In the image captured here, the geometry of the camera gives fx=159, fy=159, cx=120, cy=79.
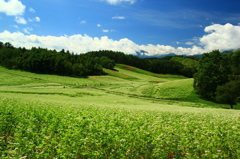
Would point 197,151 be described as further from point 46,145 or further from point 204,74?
point 204,74

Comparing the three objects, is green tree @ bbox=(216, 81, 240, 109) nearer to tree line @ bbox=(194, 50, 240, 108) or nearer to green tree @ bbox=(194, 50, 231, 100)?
tree line @ bbox=(194, 50, 240, 108)

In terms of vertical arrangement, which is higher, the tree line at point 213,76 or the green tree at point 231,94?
the tree line at point 213,76

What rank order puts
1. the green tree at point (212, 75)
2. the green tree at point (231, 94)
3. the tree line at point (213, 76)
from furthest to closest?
the green tree at point (212, 75), the tree line at point (213, 76), the green tree at point (231, 94)

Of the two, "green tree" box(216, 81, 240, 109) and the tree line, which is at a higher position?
the tree line

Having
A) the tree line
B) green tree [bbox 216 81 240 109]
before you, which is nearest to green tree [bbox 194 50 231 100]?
the tree line

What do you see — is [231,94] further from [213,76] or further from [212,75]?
[212,75]

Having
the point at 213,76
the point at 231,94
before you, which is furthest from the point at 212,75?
the point at 231,94

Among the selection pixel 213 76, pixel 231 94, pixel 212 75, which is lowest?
pixel 231 94

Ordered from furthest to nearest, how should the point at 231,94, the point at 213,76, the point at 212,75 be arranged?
the point at 212,75
the point at 213,76
the point at 231,94

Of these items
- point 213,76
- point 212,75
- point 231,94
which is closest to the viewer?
point 231,94

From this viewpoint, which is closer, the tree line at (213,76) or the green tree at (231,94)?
the green tree at (231,94)

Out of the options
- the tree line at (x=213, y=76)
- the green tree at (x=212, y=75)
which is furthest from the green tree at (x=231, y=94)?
the green tree at (x=212, y=75)

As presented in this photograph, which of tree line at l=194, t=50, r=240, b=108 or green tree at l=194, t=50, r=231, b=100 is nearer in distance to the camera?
tree line at l=194, t=50, r=240, b=108

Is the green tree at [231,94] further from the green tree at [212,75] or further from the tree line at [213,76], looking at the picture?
the green tree at [212,75]
